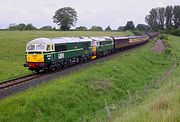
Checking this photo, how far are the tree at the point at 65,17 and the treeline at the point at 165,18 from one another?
56.9 metres

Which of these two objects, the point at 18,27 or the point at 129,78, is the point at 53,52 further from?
the point at 18,27

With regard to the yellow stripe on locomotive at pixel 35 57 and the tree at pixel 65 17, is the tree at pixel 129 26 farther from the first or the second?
the yellow stripe on locomotive at pixel 35 57

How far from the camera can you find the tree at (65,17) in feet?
485

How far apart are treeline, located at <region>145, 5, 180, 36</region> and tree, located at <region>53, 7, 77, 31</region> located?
2238 inches

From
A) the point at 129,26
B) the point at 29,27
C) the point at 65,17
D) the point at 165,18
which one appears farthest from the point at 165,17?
the point at 29,27

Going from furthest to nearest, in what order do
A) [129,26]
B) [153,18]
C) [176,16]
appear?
[153,18]
[129,26]
[176,16]

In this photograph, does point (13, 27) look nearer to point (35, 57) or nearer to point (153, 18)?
point (153, 18)

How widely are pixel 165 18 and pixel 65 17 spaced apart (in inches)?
2790

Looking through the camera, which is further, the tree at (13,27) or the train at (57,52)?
the tree at (13,27)

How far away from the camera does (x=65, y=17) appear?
147 meters

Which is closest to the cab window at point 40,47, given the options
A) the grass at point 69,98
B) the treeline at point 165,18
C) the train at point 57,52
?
the train at point 57,52

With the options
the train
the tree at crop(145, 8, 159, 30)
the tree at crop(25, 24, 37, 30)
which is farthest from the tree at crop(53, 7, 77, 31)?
the train

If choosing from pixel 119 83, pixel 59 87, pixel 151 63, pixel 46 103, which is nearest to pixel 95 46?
pixel 151 63

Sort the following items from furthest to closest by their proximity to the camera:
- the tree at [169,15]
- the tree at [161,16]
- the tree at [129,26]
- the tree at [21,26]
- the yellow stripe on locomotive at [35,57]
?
the tree at [161,16], the tree at [129,26], the tree at [169,15], the tree at [21,26], the yellow stripe on locomotive at [35,57]
